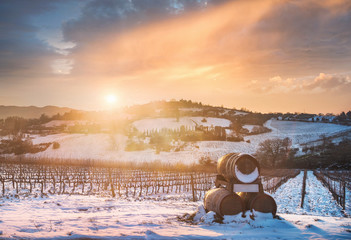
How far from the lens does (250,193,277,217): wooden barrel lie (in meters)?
10.6

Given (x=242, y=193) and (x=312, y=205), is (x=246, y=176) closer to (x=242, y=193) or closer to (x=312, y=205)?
(x=242, y=193)

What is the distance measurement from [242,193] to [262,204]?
3.22ft

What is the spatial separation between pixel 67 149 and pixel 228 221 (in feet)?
278

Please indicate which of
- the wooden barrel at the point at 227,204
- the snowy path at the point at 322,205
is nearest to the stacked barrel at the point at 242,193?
the wooden barrel at the point at 227,204

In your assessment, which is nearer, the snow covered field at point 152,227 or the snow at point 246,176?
the snow covered field at point 152,227

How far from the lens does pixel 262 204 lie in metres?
10.6

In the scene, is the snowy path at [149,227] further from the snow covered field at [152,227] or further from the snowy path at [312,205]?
the snowy path at [312,205]

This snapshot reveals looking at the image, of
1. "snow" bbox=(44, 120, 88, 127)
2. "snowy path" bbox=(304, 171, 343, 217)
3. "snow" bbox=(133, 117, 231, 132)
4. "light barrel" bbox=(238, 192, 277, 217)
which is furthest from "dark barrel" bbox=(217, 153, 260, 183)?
"snow" bbox=(44, 120, 88, 127)

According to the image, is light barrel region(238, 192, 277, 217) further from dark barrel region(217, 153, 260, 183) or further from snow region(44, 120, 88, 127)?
snow region(44, 120, 88, 127)

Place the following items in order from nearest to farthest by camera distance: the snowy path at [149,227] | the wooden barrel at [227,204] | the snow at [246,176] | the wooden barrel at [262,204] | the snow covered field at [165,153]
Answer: the snowy path at [149,227]
the wooden barrel at [227,204]
the wooden barrel at [262,204]
the snow at [246,176]
the snow covered field at [165,153]

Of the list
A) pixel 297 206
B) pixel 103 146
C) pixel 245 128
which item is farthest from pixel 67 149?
pixel 297 206

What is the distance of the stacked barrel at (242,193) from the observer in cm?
1048

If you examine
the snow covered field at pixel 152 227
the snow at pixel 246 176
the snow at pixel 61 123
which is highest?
the snow at pixel 61 123

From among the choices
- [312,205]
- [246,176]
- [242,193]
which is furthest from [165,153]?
[246,176]
